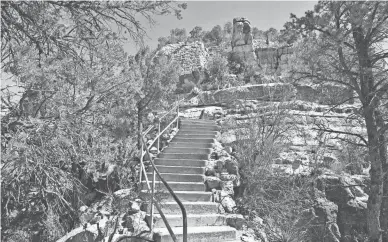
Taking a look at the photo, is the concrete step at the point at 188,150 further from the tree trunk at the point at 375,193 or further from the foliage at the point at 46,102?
the tree trunk at the point at 375,193

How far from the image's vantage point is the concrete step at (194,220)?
5.25 meters

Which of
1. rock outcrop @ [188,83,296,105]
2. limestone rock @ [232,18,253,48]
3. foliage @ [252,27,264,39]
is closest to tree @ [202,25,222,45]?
foliage @ [252,27,264,39]

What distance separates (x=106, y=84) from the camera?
739 centimetres

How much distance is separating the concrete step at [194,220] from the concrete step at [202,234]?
0.13 meters

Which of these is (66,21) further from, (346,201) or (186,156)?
(346,201)

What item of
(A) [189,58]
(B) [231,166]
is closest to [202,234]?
(B) [231,166]

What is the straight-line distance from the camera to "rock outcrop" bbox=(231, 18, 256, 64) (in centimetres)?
3741

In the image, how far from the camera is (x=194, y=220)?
5.50m

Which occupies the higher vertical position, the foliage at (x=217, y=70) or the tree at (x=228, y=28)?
the tree at (x=228, y=28)

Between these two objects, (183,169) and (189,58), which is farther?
(189,58)

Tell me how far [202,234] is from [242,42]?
3516cm

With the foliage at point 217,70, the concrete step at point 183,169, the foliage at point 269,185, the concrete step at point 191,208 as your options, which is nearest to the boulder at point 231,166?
the foliage at point 269,185

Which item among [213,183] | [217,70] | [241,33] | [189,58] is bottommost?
[213,183]

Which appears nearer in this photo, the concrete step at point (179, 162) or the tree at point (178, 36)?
the concrete step at point (179, 162)
